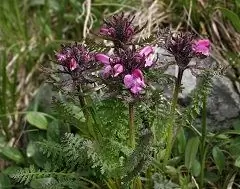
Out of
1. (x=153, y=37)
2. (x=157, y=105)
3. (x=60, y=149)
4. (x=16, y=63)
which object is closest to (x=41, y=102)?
Answer: (x=16, y=63)

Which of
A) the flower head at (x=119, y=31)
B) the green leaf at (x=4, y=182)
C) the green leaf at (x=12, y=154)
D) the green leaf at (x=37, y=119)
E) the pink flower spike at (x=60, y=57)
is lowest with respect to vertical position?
the green leaf at (x=4, y=182)

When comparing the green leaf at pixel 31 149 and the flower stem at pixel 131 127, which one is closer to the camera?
the flower stem at pixel 131 127

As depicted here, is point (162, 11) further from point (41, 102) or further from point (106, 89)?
point (106, 89)

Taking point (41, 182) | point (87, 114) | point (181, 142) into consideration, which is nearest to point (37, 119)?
point (41, 182)

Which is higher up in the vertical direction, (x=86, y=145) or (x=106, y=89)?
(x=106, y=89)

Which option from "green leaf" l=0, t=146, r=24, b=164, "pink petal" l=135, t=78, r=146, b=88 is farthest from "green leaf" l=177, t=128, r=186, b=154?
"green leaf" l=0, t=146, r=24, b=164

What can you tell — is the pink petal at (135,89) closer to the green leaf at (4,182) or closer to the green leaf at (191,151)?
the green leaf at (191,151)

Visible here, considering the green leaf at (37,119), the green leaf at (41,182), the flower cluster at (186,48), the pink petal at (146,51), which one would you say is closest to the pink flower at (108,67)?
the pink petal at (146,51)
